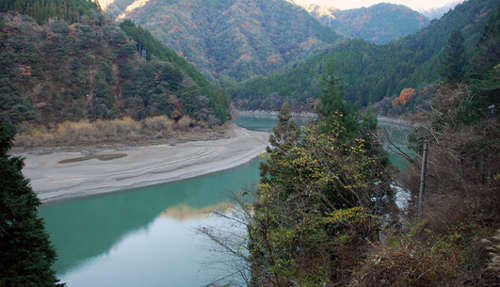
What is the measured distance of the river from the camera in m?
11.3

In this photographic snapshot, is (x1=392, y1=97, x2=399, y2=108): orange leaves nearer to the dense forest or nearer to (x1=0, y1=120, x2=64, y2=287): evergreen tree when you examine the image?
the dense forest

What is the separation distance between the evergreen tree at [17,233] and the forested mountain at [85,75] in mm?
32363

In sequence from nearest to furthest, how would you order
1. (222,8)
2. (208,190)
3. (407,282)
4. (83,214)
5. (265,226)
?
(407,282) → (265,226) → (83,214) → (208,190) → (222,8)

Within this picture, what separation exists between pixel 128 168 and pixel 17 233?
832 inches

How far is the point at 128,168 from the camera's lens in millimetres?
24281

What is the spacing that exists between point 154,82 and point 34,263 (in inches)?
1693

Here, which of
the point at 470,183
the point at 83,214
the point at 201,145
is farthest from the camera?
the point at 201,145

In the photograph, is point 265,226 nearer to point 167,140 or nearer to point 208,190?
point 208,190

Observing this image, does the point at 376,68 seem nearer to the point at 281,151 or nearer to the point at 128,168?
the point at 128,168

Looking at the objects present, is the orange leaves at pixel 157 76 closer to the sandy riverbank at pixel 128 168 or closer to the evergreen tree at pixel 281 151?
the sandy riverbank at pixel 128 168

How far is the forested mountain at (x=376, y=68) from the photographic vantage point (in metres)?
58.7

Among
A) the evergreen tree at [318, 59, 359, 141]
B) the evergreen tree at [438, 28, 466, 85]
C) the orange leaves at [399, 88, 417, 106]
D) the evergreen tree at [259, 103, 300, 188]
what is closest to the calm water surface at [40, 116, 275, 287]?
the evergreen tree at [259, 103, 300, 188]

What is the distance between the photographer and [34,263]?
4.54 meters

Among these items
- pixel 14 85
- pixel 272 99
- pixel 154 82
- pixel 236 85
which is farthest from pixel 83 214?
pixel 236 85
